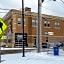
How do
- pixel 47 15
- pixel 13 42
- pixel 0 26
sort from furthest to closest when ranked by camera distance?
pixel 47 15, pixel 13 42, pixel 0 26

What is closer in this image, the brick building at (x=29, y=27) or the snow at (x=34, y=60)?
the snow at (x=34, y=60)

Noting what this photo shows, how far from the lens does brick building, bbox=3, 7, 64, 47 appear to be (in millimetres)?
71562

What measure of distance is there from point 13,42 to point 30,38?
534 cm

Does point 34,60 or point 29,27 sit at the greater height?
point 29,27

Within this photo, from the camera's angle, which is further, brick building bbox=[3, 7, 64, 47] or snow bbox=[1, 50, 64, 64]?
brick building bbox=[3, 7, 64, 47]

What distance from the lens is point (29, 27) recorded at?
243 ft

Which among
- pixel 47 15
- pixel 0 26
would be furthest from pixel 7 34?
pixel 0 26

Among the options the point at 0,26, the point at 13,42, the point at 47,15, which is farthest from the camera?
the point at 47,15

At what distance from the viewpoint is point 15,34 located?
71.9m

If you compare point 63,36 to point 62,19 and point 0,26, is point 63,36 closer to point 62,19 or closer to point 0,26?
point 62,19

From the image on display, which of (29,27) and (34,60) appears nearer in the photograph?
(34,60)

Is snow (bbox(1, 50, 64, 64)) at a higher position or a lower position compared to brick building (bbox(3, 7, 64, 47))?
lower

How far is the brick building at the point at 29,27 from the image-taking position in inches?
2817

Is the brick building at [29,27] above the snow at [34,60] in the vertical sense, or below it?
above
